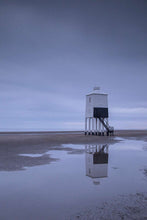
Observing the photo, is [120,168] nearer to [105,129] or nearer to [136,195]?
[136,195]

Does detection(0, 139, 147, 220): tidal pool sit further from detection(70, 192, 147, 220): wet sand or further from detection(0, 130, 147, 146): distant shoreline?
detection(0, 130, 147, 146): distant shoreline

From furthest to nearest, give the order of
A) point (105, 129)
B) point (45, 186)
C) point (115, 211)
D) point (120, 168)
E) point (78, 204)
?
point (105, 129)
point (120, 168)
point (45, 186)
point (78, 204)
point (115, 211)

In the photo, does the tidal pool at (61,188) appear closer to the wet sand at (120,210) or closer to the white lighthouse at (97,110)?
the wet sand at (120,210)

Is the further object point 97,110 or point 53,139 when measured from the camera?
point 97,110

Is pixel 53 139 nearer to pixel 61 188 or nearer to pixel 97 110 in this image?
pixel 97 110

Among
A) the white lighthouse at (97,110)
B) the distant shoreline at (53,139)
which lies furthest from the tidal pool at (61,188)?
the white lighthouse at (97,110)

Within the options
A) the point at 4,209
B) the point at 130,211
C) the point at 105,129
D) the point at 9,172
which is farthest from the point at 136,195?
the point at 105,129

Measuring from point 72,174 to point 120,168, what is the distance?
2.94 metres

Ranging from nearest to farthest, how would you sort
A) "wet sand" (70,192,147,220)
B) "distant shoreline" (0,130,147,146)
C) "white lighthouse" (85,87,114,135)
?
"wet sand" (70,192,147,220)
"distant shoreline" (0,130,147,146)
"white lighthouse" (85,87,114,135)

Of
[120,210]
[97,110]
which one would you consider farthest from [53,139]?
[120,210]

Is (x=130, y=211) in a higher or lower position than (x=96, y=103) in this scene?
lower

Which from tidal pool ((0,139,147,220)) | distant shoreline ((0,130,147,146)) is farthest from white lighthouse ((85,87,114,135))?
tidal pool ((0,139,147,220))

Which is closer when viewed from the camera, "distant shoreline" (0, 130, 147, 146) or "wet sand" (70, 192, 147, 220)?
"wet sand" (70, 192, 147, 220)

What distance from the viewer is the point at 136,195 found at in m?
6.86
